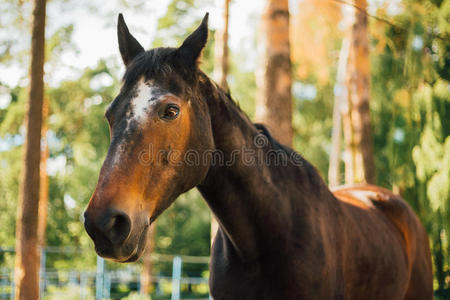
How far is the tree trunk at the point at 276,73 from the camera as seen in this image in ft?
19.8

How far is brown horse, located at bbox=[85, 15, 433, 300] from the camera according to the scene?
2.14m

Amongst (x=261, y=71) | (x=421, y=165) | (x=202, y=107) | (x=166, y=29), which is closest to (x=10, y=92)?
(x=166, y=29)

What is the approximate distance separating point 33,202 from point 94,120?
544 inches

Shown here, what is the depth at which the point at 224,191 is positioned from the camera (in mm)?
2746

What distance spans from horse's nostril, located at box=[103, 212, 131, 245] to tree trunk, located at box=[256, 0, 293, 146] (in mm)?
4114

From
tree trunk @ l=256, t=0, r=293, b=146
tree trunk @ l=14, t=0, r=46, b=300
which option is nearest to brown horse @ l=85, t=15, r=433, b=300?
tree trunk @ l=256, t=0, r=293, b=146

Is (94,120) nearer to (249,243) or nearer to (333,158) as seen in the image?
(333,158)

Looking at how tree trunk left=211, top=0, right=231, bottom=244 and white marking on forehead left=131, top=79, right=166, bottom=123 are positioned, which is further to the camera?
tree trunk left=211, top=0, right=231, bottom=244

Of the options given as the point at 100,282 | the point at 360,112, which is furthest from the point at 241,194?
the point at 100,282

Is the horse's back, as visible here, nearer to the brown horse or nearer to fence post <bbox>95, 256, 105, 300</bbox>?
the brown horse

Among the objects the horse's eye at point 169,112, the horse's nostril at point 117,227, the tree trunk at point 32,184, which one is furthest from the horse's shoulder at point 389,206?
the tree trunk at point 32,184

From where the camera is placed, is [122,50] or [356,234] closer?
[122,50]

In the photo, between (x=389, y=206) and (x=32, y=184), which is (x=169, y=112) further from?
(x=32, y=184)

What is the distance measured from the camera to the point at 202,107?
8.61ft
